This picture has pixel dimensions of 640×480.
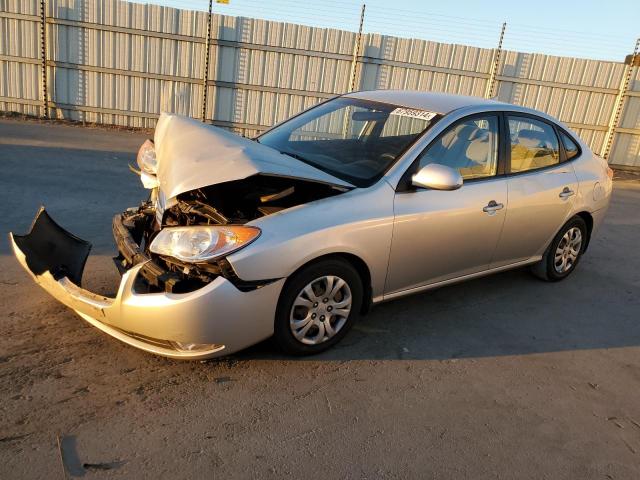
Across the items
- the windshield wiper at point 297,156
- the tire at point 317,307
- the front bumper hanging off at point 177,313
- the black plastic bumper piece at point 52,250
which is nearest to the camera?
the front bumper hanging off at point 177,313

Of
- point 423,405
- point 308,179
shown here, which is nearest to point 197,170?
point 308,179

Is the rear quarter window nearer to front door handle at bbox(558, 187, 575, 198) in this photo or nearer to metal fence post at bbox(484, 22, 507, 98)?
front door handle at bbox(558, 187, 575, 198)

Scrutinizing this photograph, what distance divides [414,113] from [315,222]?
1.44 m

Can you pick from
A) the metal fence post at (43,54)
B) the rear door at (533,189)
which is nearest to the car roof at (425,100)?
the rear door at (533,189)

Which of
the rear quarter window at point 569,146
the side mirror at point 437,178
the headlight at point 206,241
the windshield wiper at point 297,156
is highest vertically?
the rear quarter window at point 569,146

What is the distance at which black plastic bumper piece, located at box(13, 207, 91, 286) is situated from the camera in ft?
11.4

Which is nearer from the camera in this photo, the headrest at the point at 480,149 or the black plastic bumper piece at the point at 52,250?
the black plastic bumper piece at the point at 52,250

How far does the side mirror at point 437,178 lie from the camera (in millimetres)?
3529

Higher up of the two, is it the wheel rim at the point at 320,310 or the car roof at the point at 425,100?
the car roof at the point at 425,100

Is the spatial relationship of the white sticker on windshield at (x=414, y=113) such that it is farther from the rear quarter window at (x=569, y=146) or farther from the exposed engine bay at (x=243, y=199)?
the rear quarter window at (x=569, y=146)

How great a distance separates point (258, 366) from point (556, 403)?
1789mm

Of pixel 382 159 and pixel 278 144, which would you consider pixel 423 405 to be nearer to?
pixel 382 159

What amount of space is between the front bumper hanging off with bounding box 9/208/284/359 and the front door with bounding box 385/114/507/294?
1.04 meters

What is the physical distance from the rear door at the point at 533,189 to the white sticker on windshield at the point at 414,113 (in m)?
0.82
